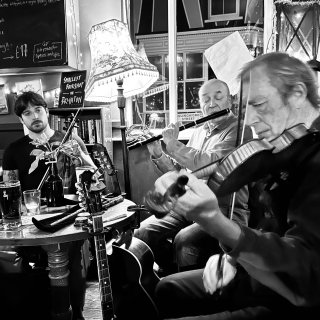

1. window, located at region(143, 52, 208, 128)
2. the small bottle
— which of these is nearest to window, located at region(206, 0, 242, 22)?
window, located at region(143, 52, 208, 128)

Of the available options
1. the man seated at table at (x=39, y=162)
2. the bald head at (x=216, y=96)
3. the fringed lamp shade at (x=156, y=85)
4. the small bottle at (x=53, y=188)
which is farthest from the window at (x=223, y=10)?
the small bottle at (x=53, y=188)

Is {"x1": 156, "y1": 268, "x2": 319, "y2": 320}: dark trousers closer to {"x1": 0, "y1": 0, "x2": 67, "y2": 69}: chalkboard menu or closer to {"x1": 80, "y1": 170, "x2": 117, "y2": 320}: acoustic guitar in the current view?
{"x1": 80, "y1": 170, "x2": 117, "y2": 320}: acoustic guitar

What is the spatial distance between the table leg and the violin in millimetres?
888

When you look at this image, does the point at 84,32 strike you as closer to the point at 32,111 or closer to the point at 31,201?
the point at 32,111

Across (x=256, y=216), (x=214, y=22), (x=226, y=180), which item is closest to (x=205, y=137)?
(x=256, y=216)

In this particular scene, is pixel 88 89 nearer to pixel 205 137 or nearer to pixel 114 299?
pixel 205 137

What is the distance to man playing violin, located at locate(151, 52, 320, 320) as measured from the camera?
0.70 meters

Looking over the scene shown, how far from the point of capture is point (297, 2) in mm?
2713

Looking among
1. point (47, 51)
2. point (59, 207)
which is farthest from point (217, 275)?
point (47, 51)

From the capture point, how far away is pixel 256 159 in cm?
80

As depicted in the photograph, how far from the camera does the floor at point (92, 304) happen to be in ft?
6.43

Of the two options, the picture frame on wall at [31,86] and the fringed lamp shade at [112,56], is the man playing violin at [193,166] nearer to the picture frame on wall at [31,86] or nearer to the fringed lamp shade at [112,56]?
the fringed lamp shade at [112,56]

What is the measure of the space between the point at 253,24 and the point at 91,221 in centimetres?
286

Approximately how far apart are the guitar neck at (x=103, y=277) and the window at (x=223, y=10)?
125 inches
